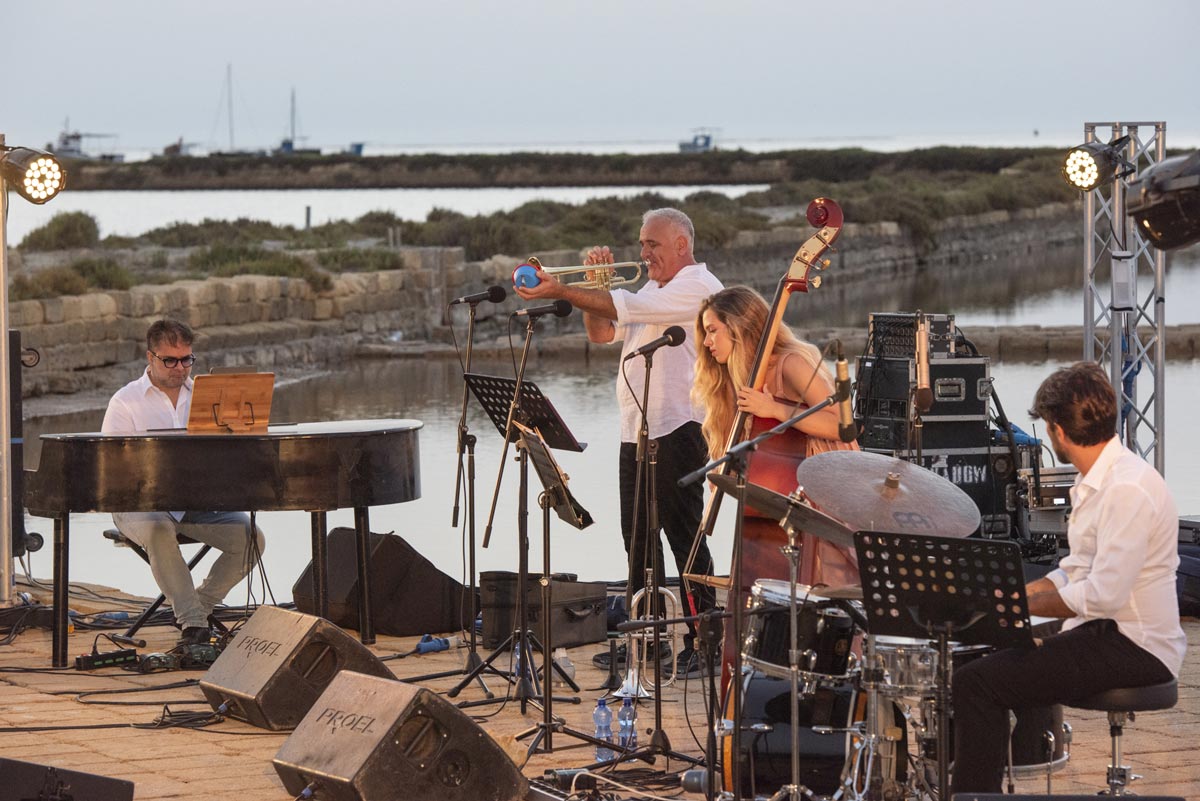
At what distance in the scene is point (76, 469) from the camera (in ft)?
18.4

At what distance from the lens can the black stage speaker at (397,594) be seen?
21.0 feet

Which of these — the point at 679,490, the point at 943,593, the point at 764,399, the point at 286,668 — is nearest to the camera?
the point at 943,593

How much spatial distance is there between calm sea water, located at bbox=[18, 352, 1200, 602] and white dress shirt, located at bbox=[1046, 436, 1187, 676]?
335cm

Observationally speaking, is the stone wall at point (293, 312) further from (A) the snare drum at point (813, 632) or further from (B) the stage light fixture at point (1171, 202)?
(B) the stage light fixture at point (1171, 202)

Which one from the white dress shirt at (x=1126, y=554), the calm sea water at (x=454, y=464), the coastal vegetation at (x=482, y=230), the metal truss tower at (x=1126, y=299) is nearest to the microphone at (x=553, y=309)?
the white dress shirt at (x=1126, y=554)

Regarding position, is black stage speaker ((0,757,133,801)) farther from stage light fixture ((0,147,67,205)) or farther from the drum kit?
stage light fixture ((0,147,67,205))

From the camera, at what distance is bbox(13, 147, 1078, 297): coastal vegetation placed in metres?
19.8

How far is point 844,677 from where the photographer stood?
12.7ft

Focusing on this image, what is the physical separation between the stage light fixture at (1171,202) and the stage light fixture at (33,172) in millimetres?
4517

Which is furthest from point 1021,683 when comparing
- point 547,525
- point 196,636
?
point 196,636

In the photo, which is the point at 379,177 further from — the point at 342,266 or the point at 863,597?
the point at 863,597

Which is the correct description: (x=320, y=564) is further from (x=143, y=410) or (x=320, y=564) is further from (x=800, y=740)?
(x=800, y=740)

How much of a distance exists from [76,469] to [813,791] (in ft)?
9.31

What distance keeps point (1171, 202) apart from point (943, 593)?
40.0 inches
